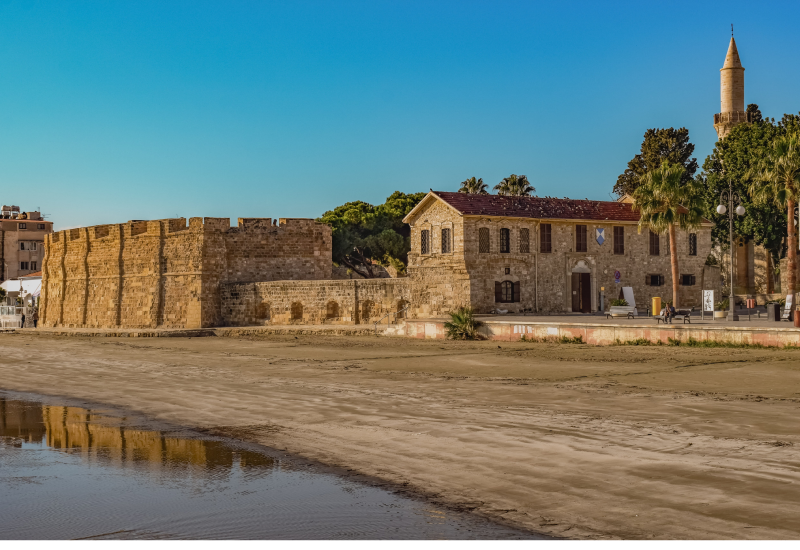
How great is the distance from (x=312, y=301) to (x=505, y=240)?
8504 millimetres

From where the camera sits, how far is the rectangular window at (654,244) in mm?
35688

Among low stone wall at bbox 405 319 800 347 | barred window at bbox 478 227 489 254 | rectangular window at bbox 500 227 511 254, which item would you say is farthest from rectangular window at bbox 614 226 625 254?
low stone wall at bbox 405 319 800 347

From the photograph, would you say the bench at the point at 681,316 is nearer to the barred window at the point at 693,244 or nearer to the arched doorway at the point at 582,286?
the arched doorway at the point at 582,286

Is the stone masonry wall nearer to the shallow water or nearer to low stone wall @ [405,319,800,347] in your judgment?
low stone wall @ [405,319,800,347]

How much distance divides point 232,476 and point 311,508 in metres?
1.48

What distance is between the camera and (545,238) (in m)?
33.8

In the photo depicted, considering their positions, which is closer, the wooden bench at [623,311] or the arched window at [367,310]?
the wooden bench at [623,311]

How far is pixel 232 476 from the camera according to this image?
7648 millimetres

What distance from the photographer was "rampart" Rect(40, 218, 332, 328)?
121 feet

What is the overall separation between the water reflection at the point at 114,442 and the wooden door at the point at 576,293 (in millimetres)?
25070

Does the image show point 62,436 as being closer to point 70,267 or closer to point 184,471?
point 184,471

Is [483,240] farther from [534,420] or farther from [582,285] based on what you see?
[534,420]

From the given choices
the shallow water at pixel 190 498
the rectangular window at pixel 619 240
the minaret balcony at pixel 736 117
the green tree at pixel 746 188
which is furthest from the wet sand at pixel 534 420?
the minaret balcony at pixel 736 117

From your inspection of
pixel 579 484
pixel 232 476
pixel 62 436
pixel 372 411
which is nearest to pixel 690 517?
pixel 579 484
